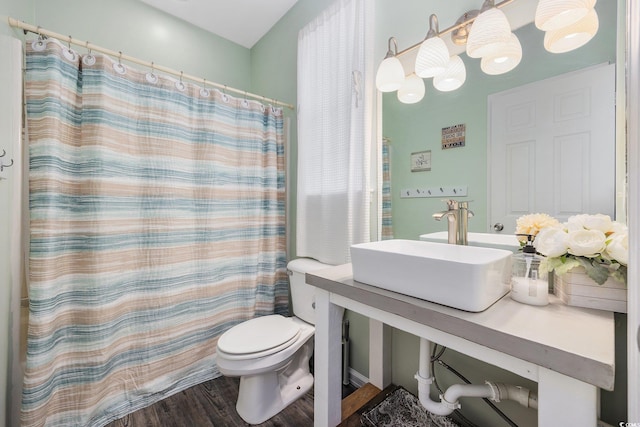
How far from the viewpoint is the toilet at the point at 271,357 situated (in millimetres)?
1265

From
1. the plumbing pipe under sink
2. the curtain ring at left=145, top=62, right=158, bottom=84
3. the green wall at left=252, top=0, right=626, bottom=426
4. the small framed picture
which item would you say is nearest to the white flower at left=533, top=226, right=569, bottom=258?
the green wall at left=252, top=0, right=626, bottom=426

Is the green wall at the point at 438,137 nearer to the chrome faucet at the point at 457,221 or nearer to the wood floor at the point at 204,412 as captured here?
the chrome faucet at the point at 457,221

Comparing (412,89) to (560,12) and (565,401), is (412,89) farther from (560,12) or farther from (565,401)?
(565,401)

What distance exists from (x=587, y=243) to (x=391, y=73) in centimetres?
95

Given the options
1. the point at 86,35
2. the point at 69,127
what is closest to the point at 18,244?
the point at 69,127

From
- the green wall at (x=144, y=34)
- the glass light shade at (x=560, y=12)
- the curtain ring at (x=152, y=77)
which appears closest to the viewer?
the glass light shade at (x=560, y=12)

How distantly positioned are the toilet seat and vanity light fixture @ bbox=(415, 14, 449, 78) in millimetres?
1428

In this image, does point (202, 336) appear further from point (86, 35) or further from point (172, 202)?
point (86, 35)

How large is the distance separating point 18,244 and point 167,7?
5.99 ft

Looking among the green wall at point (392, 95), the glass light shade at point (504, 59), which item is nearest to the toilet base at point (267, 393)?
the green wall at point (392, 95)

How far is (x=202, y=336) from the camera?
1696mm

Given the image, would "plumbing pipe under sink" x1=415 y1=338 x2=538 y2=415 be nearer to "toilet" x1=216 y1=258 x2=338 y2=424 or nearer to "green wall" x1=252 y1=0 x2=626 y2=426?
"green wall" x1=252 y1=0 x2=626 y2=426

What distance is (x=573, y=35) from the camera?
805 millimetres

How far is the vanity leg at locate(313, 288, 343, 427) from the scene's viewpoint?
3.20 feet
